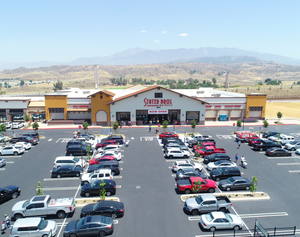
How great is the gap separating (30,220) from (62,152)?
2234 centimetres

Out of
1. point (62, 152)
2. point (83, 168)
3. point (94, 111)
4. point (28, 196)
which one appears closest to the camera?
point (28, 196)

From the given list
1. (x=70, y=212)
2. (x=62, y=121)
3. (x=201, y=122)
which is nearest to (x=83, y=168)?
(x=70, y=212)

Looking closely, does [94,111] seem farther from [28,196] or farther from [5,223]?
[5,223]

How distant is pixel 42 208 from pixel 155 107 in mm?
42073

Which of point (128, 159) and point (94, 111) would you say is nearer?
point (128, 159)

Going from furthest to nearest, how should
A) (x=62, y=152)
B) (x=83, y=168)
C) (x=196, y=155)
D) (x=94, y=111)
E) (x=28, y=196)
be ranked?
(x=94, y=111) → (x=62, y=152) → (x=196, y=155) → (x=83, y=168) → (x=28, y=196)

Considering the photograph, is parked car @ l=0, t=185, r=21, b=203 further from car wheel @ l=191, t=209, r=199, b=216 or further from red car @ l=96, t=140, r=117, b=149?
car wheel @ l=191, t=209, r=199, b=216

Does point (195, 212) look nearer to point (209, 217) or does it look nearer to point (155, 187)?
point (209, 217)

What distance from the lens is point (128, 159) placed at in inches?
1533

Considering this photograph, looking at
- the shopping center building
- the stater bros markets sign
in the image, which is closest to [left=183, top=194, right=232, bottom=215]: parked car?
the stater bros markets sign

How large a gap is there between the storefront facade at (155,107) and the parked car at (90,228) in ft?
137

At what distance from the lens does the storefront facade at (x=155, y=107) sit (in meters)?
61.1

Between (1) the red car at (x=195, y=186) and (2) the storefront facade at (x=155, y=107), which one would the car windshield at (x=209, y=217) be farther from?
(2) the storefront facade at (x=155, y=107)

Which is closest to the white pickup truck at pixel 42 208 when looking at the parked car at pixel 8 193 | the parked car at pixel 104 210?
the parked car at pixel 104 210
